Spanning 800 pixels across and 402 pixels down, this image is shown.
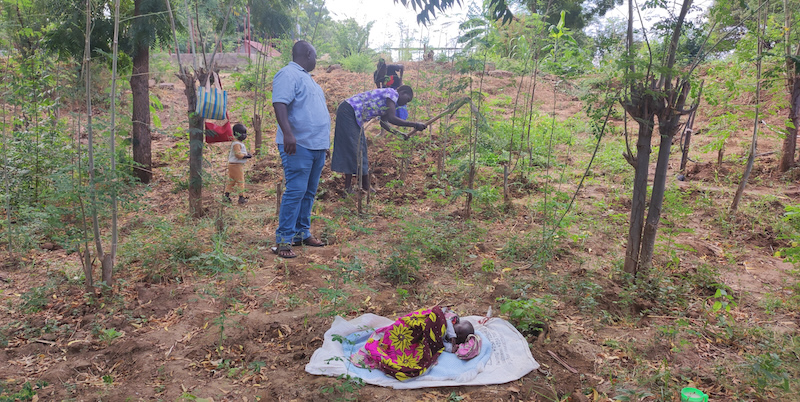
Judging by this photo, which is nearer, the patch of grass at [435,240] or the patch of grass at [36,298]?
the patch of grass at [36,298]

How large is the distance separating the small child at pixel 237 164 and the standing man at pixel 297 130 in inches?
68.0

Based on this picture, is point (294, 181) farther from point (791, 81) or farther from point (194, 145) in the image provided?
point (791, 81)

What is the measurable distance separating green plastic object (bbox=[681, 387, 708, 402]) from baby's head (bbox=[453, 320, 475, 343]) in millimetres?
1108

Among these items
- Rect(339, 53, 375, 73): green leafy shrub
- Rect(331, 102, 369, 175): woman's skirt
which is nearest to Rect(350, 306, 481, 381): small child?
Rect(331, 102, 369, 175): woman's skirt

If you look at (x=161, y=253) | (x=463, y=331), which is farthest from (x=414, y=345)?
(x=161, y=253)

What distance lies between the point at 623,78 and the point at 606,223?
7.58 ft

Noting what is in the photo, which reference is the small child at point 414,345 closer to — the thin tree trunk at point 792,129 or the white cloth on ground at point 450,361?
the white cloth on ground at point 450,361

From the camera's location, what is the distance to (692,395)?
7.02ft

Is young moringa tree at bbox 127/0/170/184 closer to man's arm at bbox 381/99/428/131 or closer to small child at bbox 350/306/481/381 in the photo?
man's arm at bbox 381/99/428/131

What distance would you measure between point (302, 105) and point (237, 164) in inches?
84.7

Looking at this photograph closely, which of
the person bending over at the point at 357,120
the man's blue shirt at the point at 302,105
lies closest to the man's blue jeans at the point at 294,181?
the man's blue shirt at the point at 302,105

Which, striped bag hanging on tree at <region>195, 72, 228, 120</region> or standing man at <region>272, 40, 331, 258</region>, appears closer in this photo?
standing man at <region>272, 40, 331, 258</region>

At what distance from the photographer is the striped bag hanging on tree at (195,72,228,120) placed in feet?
13.1

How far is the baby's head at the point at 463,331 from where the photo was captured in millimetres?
2789
